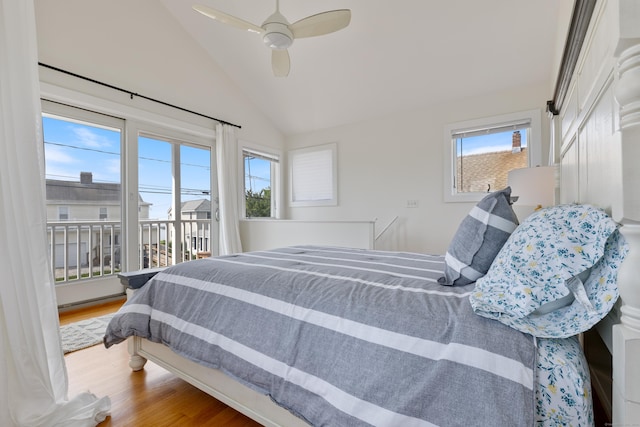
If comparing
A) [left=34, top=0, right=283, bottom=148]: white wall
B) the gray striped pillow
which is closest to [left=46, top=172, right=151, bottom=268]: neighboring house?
[left=34, top=0, right=283, bottom=148]: white wall

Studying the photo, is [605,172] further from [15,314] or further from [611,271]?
[15,314]

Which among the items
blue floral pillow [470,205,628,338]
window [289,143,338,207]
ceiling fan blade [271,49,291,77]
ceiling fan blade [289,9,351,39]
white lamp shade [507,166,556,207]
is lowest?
blue floral pillow [470,205,628,338]

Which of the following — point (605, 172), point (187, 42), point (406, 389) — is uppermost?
point (187, 42)

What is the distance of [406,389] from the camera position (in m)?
0.85

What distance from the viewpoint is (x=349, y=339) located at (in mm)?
986

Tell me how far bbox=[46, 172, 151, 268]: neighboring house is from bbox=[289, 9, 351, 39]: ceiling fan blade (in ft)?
8.86

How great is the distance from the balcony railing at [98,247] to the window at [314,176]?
79.9 inches

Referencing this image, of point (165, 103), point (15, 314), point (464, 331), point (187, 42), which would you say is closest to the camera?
point (464, 331)

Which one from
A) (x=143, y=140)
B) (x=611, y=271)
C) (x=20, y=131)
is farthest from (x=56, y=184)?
A: (x=611, y=271)

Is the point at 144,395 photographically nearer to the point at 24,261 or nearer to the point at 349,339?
the point at 24,261

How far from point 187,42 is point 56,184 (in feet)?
7.65

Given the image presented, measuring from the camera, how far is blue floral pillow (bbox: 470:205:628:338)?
73 cm

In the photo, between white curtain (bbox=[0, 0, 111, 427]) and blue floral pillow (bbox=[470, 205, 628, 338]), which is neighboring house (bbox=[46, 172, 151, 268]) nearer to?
white curtain (bbox=[0, 0, 111, 427])

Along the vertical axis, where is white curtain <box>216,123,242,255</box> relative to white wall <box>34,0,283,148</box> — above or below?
below
